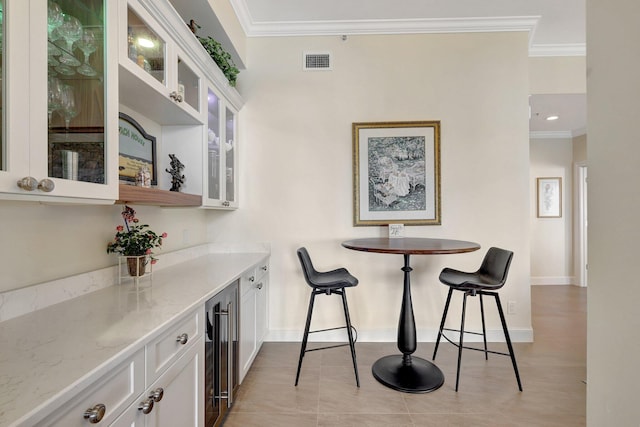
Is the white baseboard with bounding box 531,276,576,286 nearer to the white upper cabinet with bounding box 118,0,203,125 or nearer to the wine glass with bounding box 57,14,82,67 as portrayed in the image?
the white upper cabinet with bounding box 118,0,203,125

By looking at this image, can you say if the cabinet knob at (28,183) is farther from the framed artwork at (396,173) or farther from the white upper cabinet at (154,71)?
the framed artwork at (396,173)

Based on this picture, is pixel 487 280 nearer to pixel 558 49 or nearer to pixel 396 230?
pixel 396 230

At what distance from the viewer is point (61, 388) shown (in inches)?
24.7

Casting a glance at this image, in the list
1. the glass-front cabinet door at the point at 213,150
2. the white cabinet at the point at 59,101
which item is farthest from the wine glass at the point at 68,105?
the glass-front cabinet door at the point at 213,150

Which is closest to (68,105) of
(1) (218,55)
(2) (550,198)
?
(1) (218,55)

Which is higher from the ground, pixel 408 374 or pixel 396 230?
pixel 396 230

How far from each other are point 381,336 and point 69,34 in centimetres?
291

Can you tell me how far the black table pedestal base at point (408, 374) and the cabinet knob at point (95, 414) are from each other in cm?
183

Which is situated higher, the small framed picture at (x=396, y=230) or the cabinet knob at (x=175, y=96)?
the cabinet knob at (x=175, y=96)

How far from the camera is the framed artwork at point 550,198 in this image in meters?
4.84
